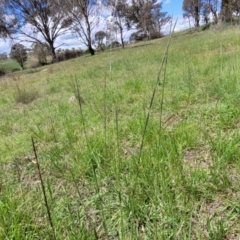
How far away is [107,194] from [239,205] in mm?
703

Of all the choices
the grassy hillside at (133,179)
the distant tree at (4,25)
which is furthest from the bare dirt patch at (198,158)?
the distant tree at (4,25)

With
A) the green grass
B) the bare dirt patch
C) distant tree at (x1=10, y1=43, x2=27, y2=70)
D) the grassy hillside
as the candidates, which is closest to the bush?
distant tree at (x1=10, y1=43, x2=27, y2=70)

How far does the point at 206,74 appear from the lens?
3.87 m

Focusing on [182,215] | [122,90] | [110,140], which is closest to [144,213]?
[182,215]

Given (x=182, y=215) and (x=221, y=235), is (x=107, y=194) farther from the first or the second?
(x=221, y=235)

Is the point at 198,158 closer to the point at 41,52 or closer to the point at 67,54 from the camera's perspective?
the point at 67,54

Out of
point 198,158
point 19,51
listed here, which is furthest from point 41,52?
point 198,158

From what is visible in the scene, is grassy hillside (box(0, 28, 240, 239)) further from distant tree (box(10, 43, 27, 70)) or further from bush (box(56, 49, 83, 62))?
bush (box(56, 49, 83, 62))

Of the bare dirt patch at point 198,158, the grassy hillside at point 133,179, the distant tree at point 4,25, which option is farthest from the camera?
the distant tree at point 4,25

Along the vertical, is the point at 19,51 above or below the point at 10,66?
above

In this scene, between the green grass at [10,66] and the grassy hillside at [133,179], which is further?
the green grass at [10,66]

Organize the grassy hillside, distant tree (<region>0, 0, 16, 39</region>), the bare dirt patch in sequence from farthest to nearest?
distant tree (<region>0, 0, 16, 39</region>), the bare dirt patch, the grassy hillside

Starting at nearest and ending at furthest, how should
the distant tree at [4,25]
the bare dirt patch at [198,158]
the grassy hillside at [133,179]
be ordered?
1. the grassy hillside at [133,179]
2. the bare dirt patch at [198,158]
3. the distant tree at [4,25]

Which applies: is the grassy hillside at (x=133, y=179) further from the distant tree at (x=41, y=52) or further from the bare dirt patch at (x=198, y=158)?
the distant tree at (x=41, y=52)
